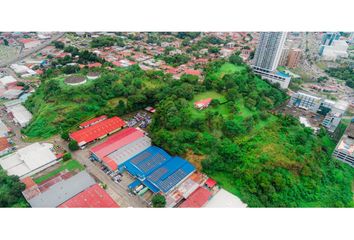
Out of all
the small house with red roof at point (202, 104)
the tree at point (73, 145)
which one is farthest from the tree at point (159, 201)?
the small house with red roof at point (202, 104)

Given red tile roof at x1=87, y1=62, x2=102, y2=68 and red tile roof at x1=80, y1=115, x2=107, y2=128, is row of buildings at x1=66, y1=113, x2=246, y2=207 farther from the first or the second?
red tile roof at x1=87, y1=62, x2=102, y2=68

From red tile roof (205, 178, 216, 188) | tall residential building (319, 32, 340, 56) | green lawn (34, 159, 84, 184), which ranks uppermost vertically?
tall residential building (319, 32, 340, 56)

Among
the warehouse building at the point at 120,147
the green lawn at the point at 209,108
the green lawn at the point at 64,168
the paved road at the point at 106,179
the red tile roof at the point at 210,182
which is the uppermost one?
the green lawn at the point at 209,108

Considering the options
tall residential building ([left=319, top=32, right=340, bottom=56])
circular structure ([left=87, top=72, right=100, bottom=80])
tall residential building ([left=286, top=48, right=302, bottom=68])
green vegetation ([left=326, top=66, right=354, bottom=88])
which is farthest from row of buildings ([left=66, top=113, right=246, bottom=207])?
tall residential building ([left=319, top=32, right=340, bottom=56])

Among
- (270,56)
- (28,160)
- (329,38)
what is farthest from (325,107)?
(28,160)

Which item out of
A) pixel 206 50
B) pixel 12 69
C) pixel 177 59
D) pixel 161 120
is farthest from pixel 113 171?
pixel 206 50

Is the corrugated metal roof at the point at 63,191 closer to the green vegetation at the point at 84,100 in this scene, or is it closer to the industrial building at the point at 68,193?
the industrial building at the point at 68,193

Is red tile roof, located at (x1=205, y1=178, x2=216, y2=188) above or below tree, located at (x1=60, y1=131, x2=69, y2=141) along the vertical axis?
below
